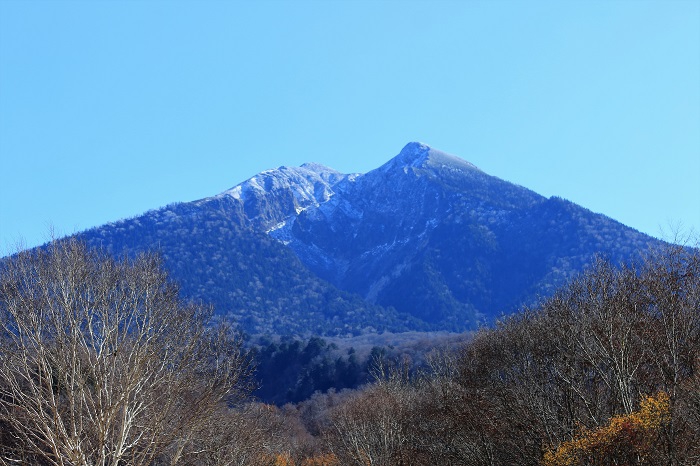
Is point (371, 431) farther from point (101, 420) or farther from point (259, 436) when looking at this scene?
point (101, 420)

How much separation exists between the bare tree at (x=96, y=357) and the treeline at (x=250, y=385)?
0.13 m

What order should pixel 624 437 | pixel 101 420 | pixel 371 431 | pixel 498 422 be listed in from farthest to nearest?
pixel 371 431, pixel 498 422, pixel 624 437, pixel 101 420

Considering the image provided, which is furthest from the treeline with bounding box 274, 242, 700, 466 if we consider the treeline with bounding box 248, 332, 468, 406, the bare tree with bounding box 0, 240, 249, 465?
the treeline with bounding box 248, 332, 468, 406

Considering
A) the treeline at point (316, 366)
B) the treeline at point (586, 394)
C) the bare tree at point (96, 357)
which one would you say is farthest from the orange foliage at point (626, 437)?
the treeline at point (316, 366)

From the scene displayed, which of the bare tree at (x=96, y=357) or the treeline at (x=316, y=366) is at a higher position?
the bare tree at (x=96, y=357)

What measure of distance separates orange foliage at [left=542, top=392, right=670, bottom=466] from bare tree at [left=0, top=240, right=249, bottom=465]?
1529 centimetres

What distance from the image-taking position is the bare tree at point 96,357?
20.5 metres

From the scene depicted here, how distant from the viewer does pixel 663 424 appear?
2612 cm

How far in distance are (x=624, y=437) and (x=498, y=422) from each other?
13310 millimetres

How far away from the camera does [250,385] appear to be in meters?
37.9

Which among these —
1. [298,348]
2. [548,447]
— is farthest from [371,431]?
[298,348]

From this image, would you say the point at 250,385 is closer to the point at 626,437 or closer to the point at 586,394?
the point at 586,394

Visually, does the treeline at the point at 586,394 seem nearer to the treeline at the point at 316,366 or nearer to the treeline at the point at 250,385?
the treeline at the point at 250,385

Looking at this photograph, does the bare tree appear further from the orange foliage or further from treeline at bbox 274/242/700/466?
treeline at bbox 274/242/700/466
